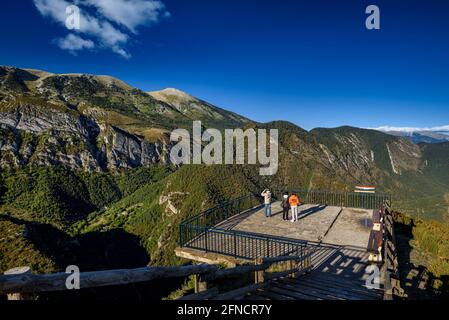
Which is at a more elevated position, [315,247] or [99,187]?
[315,247]

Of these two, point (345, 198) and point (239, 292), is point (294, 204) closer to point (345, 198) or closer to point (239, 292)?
point (345, 198)

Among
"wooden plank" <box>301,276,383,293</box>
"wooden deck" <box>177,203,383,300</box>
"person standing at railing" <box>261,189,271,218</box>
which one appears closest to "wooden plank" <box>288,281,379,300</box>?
"wooden deck" <box>177,203,383,300</box>

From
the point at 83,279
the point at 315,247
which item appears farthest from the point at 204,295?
the point at 315,247

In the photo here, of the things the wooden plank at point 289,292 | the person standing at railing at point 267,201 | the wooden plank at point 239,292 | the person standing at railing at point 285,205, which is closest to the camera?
the wooden plank at point 239,292

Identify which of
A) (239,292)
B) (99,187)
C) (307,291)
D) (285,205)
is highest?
(285,205)

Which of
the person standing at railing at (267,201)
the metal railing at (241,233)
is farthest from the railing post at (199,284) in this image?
the person standing at railing at (267,201)

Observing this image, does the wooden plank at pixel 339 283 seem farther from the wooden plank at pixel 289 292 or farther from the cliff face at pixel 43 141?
the cliff face at pixel 43 141

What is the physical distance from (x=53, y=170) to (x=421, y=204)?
212 m

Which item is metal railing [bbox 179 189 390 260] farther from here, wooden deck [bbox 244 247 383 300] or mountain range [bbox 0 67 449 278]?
mountain range [bbox 0 67 449 278]

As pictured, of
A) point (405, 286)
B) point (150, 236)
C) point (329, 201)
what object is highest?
point (329, 201)
